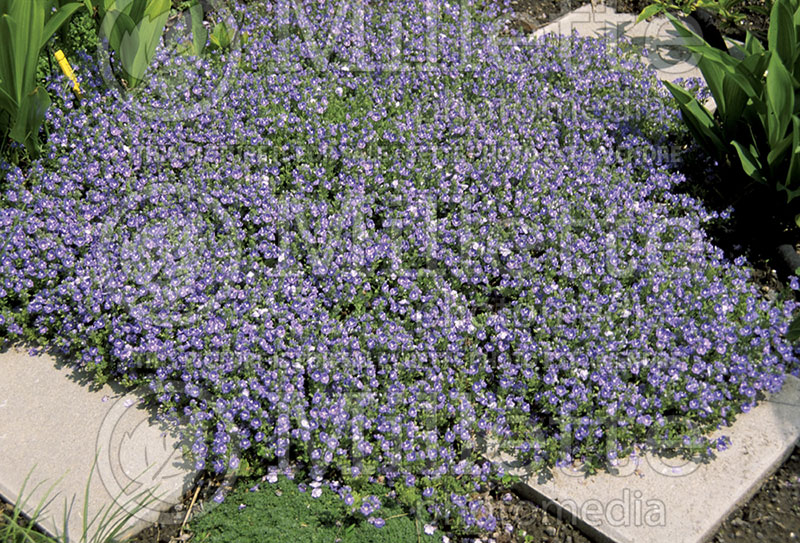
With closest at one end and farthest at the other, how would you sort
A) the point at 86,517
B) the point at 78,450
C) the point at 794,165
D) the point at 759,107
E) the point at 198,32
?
the point at 86,517 → the point at 78,450 → the point at 794,165 → the point at 759,107 → the point at 198,32

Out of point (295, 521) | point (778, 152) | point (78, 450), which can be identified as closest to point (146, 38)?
point (78, 450)

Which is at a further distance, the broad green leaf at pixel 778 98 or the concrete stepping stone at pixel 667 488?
the broad green leaf at pixel 778 98

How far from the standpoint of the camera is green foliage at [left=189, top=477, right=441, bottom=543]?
3049 mm

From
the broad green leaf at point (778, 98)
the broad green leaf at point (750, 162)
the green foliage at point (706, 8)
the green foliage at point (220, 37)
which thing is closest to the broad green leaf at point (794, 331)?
the broad green leaf at point (750, 162)

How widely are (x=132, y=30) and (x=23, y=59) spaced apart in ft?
2.31

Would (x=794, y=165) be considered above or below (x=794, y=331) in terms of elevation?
above

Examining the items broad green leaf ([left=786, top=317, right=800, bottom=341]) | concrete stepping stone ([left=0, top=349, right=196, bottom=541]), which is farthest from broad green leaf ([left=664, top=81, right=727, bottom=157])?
concrete stepping stone ([left=0, top=349, right=196, bottom=541])

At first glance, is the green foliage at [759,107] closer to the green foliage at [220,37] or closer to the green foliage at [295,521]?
the green foliage at [295,521]

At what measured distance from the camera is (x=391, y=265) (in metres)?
3.85

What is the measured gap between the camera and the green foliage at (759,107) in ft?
12.5

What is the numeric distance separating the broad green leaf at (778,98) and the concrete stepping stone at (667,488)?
1373 millimetres

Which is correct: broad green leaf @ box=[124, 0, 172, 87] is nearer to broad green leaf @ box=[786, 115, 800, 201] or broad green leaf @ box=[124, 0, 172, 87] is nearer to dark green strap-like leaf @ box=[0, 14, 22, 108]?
dark green strap-like leaf @ box=[0, 14, 22, 108]

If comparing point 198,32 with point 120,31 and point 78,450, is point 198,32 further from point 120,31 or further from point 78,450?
point 78,450

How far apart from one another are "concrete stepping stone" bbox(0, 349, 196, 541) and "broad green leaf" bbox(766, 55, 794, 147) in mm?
3113
